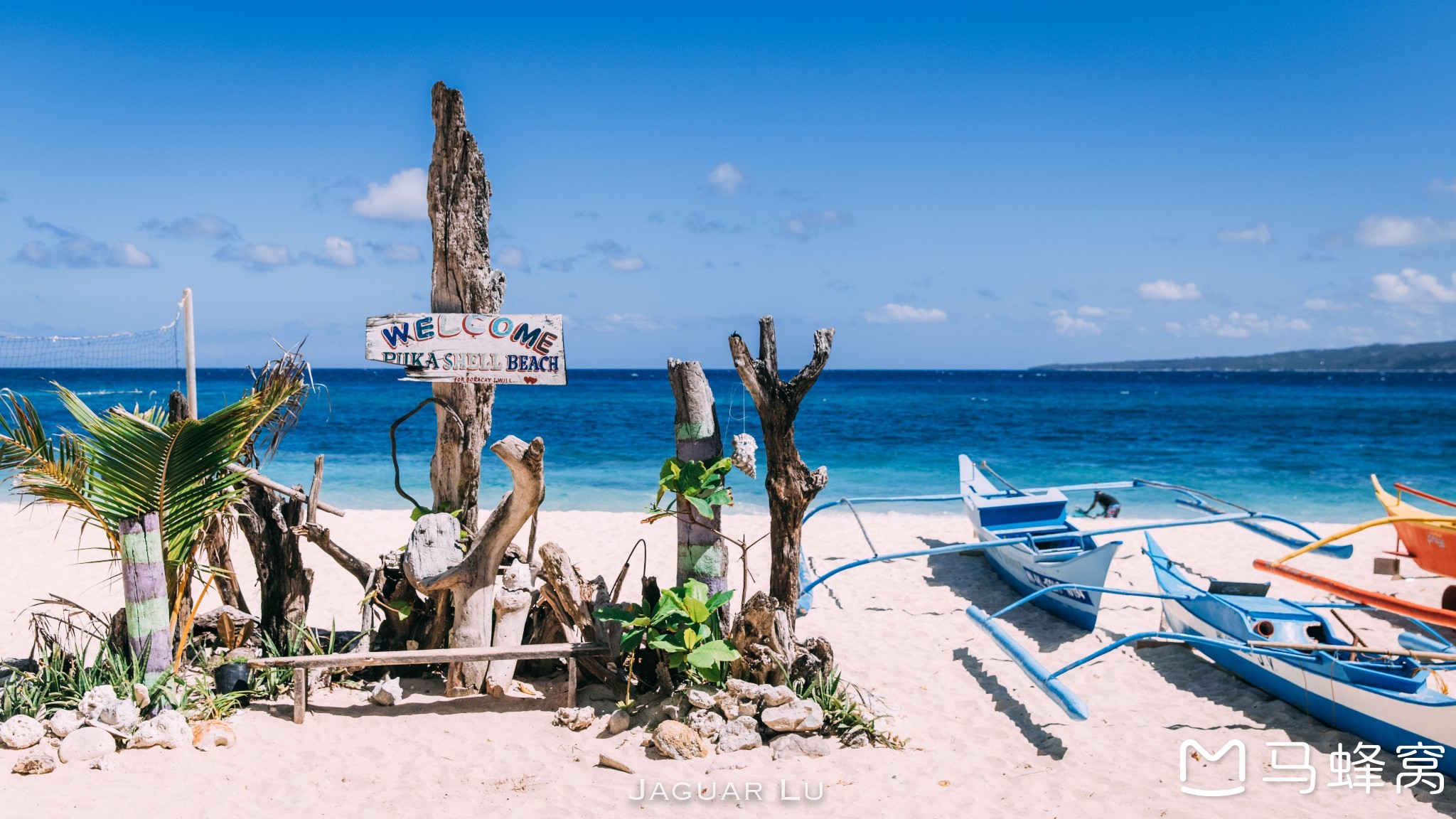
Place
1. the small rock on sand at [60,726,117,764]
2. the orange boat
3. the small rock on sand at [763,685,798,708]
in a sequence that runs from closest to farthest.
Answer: the small rock on sand at [60,726,117,764], the small rock on sand at [763,685,798,708], the orange boat

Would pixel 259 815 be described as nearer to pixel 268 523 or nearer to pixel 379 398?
pixel 268 523

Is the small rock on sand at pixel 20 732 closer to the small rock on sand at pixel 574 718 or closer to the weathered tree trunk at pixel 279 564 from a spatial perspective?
the weathered tree trunk at pixel 279 564

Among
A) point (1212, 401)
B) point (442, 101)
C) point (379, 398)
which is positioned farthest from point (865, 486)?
point (1212, 401)

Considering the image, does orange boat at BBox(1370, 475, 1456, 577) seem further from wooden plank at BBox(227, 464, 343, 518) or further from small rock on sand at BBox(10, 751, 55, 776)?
small rock on sand at BBox(10, 751, 55, 776)

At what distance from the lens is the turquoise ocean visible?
16781 mm

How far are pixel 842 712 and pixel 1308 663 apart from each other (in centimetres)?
297

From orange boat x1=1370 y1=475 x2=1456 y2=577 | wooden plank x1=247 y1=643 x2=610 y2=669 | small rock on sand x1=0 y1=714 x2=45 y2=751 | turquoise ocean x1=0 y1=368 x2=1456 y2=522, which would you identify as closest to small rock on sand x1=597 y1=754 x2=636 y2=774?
wooden plank x1=247 y1=643 x2=610 y2=669

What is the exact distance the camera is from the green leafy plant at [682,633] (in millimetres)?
4695

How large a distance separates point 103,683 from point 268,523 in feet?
3.75

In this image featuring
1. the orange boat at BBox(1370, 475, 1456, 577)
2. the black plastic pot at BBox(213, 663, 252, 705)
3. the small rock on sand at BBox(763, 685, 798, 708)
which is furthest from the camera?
the orange boat at BBox(1370, 475, 1456, 577)

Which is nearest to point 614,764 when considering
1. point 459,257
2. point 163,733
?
point 163,733

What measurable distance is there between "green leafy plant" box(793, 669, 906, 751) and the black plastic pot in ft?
10.4

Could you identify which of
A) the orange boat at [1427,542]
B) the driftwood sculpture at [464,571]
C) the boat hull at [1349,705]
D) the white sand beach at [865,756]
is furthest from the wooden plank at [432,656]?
the orange boat at [1427,542]

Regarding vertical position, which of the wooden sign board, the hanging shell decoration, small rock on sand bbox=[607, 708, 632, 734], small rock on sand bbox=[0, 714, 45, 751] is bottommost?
small rock on sand bbox=[607, 708, 632, 734]
